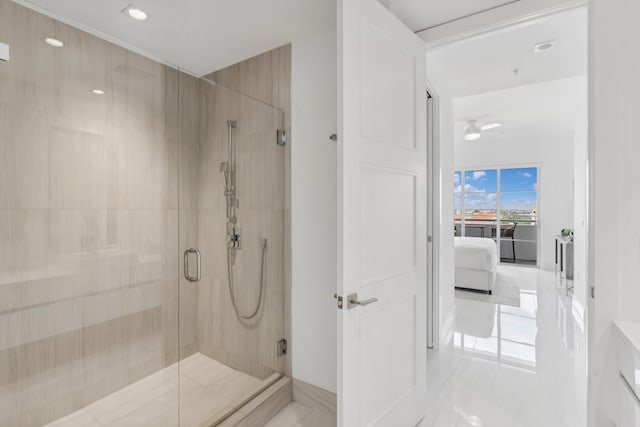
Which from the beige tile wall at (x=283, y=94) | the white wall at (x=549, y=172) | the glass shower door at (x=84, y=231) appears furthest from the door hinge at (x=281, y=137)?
the white wall at (x=549, y=172)

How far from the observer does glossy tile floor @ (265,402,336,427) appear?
197 centimetres

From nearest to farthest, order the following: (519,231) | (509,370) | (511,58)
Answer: (509,370)
(511,58)
(519,231)

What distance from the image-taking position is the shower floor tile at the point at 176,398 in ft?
6.03

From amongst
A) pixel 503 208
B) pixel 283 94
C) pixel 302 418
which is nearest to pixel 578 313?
pixel 302 418

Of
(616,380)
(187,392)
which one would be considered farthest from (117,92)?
(616,380)

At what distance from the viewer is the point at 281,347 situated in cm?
230

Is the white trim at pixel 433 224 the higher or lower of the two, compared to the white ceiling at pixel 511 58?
lower

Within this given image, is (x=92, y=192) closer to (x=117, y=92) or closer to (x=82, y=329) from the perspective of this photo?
(x=117, y=92)

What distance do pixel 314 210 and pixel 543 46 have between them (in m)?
2.22

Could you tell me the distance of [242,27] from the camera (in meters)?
2.05

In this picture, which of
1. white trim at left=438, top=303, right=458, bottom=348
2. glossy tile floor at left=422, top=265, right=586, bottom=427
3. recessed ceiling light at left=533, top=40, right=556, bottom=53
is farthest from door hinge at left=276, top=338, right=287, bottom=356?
recessed ceiling light at left=533, top=40, right=556, bottom=53

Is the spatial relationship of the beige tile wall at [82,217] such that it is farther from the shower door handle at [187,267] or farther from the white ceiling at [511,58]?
the white ceiling at [511,58]

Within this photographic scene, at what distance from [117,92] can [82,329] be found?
143 cm

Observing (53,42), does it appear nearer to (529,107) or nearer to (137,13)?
(137,13)
